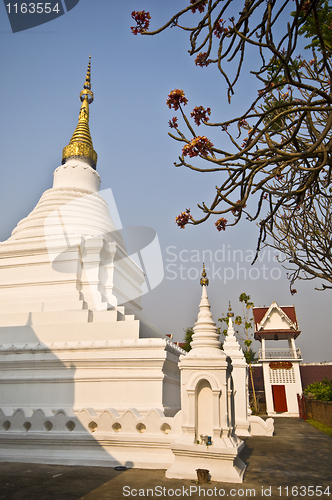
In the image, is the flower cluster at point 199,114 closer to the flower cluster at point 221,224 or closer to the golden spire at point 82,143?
the flower cluster at point 221,224

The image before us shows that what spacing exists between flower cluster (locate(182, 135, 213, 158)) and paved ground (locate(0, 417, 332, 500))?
18.7ft

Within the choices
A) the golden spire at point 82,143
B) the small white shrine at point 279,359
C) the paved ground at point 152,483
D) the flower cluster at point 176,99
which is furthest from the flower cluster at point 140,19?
the small white shrine at point 279,359

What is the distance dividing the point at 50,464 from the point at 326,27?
34.3ft

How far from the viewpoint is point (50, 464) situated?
28.6 feet

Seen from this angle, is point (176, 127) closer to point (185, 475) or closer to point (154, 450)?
point (185, 475)

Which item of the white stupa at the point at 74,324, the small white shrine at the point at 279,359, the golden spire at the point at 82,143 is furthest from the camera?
the small white shrine at the point at 279,359

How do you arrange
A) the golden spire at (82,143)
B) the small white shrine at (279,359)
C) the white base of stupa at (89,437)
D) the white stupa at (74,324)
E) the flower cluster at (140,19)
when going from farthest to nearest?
the small white shrine at (279,359), the golden spire at (82,143), the white stupa at (74,324), the white base of stupa at (89,437), the flower cluster at (140,19)

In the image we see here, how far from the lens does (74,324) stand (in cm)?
1178


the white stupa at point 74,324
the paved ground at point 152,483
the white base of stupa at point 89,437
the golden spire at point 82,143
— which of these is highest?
the golden spire at point 82,143

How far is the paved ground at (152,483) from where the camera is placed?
20.4ft

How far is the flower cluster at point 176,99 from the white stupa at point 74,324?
23.6 ft

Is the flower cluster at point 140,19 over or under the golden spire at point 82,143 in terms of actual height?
under

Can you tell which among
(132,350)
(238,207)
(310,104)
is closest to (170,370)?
(132,350)

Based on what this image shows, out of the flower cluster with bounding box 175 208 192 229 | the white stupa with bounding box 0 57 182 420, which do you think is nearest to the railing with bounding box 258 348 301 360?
the white stupa with bounding box 0 57 182 420
